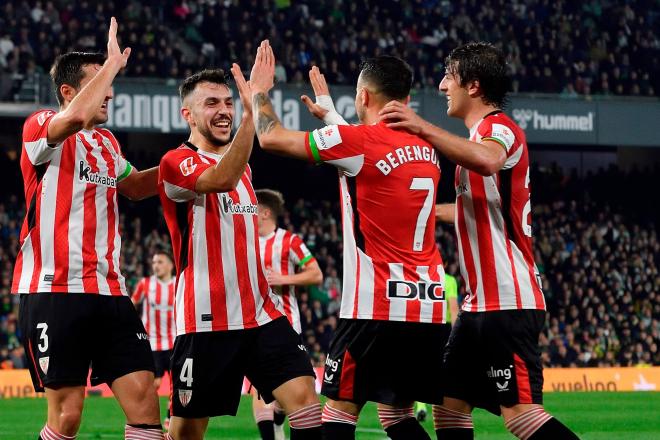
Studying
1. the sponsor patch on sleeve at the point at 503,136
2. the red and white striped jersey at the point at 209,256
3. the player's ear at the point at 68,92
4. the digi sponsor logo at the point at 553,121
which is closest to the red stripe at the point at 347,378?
the red and white striped jersey at the point at 209,256

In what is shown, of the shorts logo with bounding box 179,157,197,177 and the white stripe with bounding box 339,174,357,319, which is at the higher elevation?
the shorts logo with bounding box 179,157,197,177

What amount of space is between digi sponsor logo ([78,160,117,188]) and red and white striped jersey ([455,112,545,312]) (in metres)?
2.00

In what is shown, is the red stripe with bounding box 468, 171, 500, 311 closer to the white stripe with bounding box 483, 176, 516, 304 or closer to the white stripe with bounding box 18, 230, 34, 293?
the white stripe with bounding box 483, 176, 516, 304

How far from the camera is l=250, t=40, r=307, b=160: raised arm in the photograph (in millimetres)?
5922

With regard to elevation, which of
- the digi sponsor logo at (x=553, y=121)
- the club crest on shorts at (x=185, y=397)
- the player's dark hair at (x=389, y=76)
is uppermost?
the digi sponsor logo at (x=553, y=121)

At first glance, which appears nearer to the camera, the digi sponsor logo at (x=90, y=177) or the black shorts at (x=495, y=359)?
the black shorts at (x=495, y=359)

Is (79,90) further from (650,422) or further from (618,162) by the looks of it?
(618,162)

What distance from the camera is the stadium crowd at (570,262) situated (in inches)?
954

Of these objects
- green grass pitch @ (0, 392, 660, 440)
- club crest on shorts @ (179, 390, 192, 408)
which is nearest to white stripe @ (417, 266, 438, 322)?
club crest on shorts @ (179, 390, 192, 408)

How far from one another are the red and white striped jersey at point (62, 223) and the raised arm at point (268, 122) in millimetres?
1064

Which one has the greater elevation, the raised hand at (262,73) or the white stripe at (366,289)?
the raised hand at (262,73)

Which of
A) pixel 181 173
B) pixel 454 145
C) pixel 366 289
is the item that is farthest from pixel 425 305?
pixel 181 173

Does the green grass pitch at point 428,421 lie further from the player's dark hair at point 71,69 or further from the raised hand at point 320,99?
the player's dark hair at point 71,69

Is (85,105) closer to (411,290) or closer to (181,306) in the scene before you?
(181,306)
